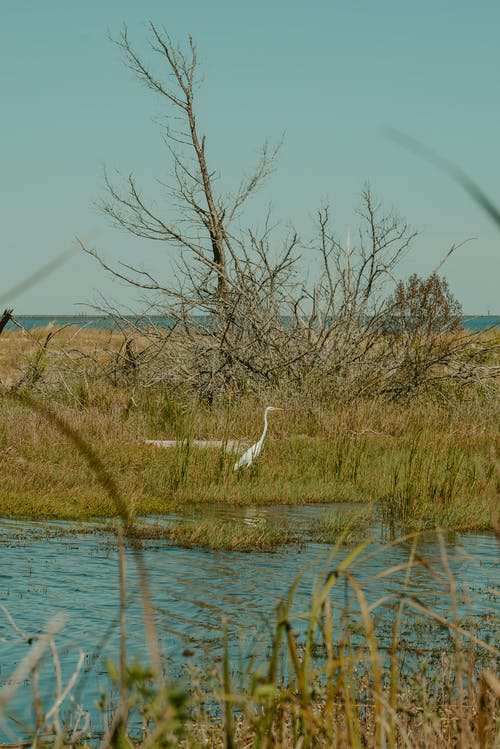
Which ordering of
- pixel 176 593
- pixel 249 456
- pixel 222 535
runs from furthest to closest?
pixel 249 456 < pixel 222 535 < pixel 176 593

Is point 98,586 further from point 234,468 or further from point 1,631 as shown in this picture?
point 234,468

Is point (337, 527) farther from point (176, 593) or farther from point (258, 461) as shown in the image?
point (176, 593)

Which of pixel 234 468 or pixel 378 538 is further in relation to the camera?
pixel 234 468

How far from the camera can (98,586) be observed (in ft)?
26.1

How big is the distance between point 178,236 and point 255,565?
11.5 metres

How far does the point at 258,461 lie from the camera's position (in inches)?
542

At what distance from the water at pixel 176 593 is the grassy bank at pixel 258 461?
113 cm

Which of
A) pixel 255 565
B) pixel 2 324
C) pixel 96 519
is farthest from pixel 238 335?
pixel 2 324

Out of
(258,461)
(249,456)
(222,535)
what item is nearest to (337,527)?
(222,535)

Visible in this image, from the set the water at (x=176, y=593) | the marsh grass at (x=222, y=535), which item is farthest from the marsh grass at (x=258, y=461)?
the water at (x=176, y=593)

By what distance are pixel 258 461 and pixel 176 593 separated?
5.93 meters

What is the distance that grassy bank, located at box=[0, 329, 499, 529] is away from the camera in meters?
11.9

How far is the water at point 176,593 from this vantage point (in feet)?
20.4

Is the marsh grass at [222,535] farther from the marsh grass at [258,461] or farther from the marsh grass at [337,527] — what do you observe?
the marsh grass at [258,461]
